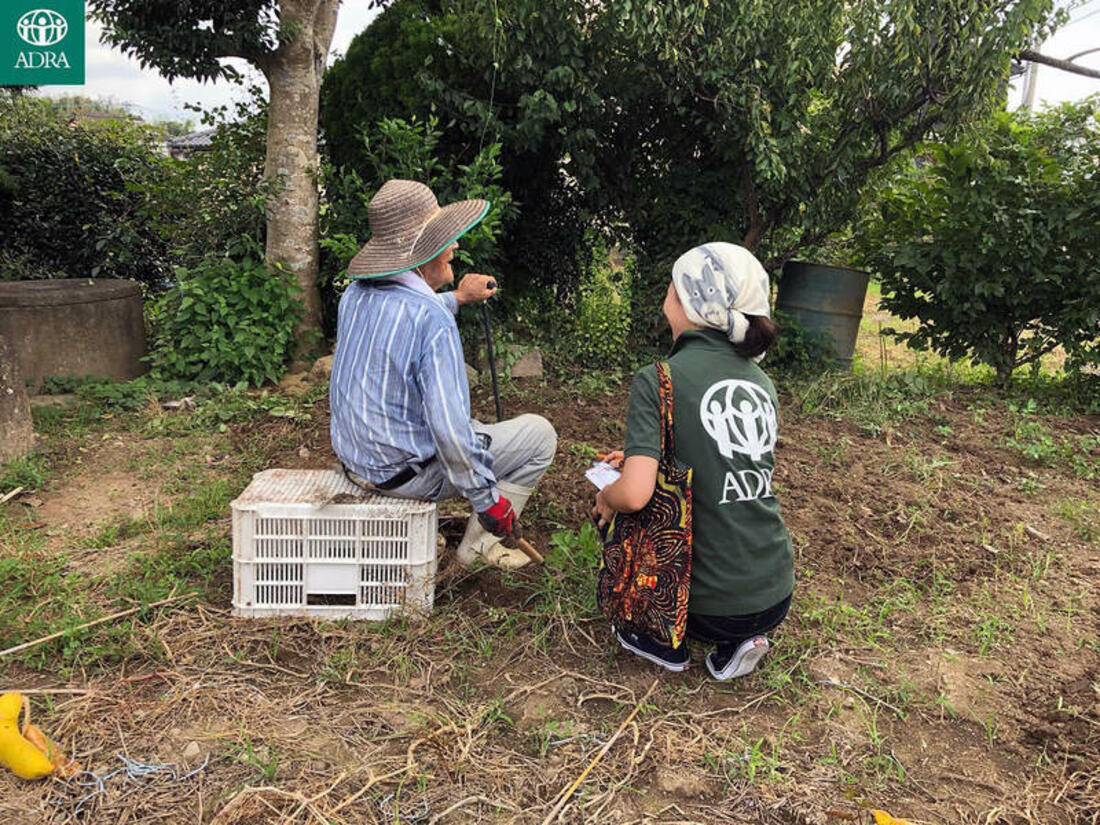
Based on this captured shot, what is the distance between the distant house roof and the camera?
6.57 m

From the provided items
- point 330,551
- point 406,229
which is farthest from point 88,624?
point 406,229

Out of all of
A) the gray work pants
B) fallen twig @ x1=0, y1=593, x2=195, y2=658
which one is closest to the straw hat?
the gray work pants

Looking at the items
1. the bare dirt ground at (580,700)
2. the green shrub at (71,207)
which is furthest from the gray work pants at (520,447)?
the green shrub at (71,207)

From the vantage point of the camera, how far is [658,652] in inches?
112

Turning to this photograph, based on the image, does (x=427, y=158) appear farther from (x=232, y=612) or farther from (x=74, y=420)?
(x=232, y=612)

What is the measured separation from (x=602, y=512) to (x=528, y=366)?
3621 millimetres

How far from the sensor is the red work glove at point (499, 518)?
296 centimetres

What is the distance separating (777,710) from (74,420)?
438 cm

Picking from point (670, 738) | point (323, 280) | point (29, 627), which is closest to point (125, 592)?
point (29, 627)

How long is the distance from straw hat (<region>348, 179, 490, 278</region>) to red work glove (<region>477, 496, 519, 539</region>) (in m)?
0.89

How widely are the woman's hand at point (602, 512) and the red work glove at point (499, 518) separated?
33 cm

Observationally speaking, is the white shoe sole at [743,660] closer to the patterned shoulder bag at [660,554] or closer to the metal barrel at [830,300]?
the patterned shoulder bag at [660,554]

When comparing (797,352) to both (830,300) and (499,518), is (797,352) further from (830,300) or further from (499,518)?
(499,518)

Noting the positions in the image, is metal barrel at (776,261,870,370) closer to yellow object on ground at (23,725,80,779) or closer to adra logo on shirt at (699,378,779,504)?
adra logo on shirt at (699,378,779,504)
